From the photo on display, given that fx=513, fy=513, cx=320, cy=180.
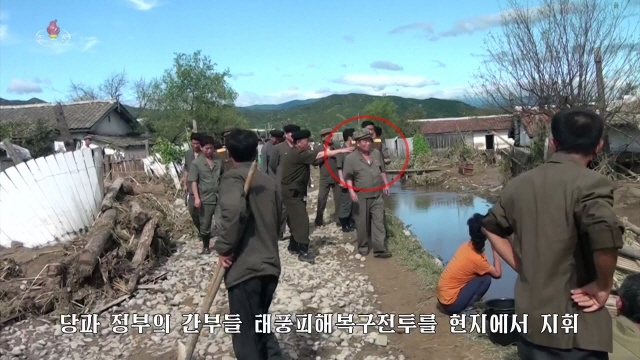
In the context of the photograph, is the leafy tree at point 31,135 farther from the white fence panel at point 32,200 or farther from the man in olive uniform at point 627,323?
the man in olive uniform at point 627,323

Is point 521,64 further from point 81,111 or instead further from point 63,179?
point 81,111

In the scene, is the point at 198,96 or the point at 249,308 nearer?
the point at 249,308

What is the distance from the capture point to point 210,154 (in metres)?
7.75

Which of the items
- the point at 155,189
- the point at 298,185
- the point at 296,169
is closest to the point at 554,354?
the point at 298,185

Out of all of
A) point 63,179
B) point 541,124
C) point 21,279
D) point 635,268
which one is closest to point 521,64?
point 541,124

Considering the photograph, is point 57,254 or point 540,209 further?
point 57,254

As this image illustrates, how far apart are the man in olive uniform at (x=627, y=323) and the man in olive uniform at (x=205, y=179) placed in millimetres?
5513

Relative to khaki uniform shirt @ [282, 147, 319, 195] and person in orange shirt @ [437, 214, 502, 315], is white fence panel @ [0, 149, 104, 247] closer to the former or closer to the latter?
khaki uniform shirt @ [282, 147, 319, 195]

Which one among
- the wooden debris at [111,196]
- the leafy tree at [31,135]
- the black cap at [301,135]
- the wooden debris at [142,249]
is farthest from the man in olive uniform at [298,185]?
the leafy tree at [31,135]

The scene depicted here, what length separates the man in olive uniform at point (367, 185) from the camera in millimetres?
7641

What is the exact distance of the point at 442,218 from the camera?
1414 centimetres

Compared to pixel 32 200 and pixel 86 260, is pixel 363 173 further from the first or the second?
pixel 32 200

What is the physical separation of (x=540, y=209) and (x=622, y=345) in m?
1.94

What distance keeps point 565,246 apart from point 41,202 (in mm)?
8000
